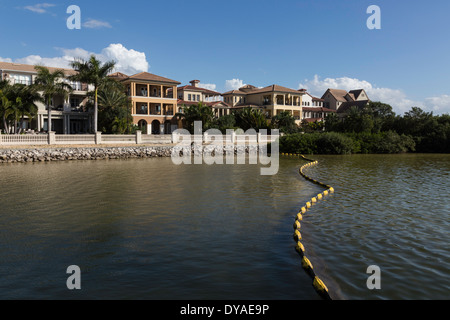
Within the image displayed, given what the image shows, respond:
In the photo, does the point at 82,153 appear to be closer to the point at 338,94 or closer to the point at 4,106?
the point at 4,106

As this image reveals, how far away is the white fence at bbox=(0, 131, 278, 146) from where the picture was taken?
3344 cm

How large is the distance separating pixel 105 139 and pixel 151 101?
22464 millimetres

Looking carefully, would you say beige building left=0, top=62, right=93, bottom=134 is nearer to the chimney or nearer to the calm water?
the chimney

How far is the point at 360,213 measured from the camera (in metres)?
12.8

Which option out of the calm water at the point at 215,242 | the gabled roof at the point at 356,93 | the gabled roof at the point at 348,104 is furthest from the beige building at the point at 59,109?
the gabled roof at the point at 356,93

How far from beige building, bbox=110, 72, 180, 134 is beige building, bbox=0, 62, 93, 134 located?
7.49m

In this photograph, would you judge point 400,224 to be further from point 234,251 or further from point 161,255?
point 161,255

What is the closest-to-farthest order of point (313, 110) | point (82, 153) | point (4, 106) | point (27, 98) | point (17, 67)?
point (82, 153)
point (4, 106)
point (27, 98)
point (17, 67)
point (313, 110)

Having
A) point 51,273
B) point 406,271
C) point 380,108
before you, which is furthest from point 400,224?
point 380,108

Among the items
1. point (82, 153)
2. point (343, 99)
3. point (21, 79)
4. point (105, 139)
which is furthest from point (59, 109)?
point (343, 99)

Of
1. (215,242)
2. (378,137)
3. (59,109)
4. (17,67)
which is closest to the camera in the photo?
(215,242)

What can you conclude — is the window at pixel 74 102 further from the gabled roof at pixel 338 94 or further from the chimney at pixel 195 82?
the gabled roof at pixel 338 94

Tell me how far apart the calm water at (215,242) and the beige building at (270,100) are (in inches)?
2298

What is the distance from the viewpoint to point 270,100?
75.9m
